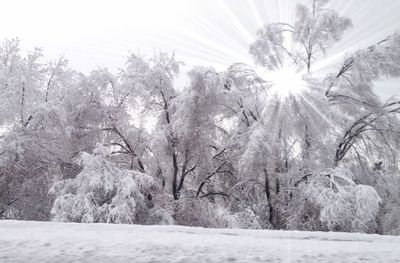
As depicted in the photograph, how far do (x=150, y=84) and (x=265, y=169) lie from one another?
4.64 m

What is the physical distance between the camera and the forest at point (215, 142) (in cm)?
1002

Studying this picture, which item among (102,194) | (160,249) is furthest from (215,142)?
(160,249)

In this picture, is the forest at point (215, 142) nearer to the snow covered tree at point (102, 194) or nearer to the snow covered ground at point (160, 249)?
the snow covered tree at point (102, 194)

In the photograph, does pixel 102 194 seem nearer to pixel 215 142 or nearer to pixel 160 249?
pixel 215 142

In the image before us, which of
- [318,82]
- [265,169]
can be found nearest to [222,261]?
[265,169]

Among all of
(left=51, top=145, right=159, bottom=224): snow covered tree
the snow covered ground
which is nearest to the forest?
(left=51, top=145, right=159, bottom=224): snow covered tree

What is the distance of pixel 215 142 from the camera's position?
1209 centimetres

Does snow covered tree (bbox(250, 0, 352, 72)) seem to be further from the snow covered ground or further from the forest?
the snow covered ground

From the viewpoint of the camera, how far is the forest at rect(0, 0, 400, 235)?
1002cm

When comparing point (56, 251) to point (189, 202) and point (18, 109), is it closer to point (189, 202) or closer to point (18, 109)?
point (189, 202)

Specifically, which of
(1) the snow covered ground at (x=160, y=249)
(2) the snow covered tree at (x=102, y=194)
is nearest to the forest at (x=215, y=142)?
(2) the snow covered tree at (x=102, y=194)

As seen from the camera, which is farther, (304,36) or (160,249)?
(304,36)

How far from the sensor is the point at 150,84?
12570 millimetres

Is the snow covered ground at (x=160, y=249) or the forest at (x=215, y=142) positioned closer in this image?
the snow covered ground at (x=160, y=249)
